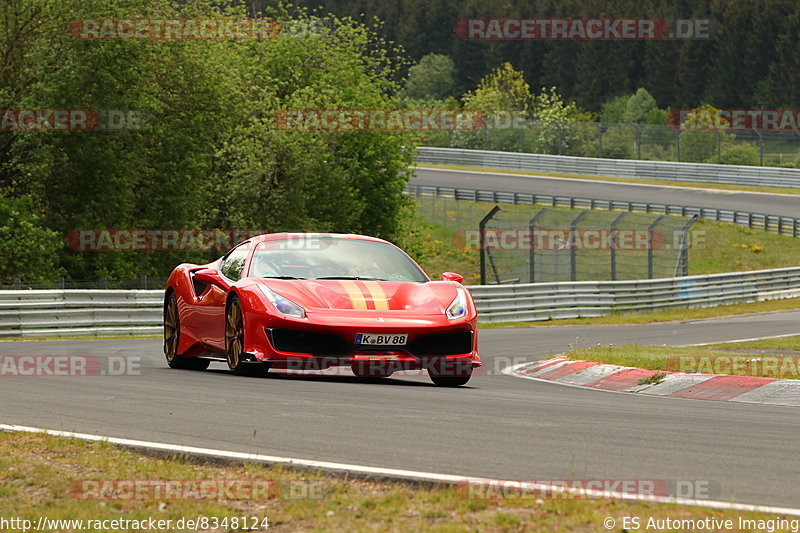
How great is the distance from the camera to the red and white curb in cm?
1082

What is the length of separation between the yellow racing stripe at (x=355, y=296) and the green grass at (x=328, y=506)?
4.35 m

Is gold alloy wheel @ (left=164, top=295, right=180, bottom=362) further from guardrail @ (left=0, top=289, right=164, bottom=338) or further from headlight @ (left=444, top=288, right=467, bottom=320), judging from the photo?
guardrail @ (left=0, top=289, right=164, bottom=338)

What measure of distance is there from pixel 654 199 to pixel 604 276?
64.1 feet

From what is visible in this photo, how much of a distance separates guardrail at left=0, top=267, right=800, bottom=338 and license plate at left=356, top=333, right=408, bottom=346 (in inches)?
475

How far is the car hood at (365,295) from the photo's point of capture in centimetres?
1048

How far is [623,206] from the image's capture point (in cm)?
5503

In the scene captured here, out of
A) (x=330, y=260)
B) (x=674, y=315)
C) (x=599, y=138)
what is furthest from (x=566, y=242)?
(x=330, y=260)

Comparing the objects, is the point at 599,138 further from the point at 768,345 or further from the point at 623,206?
the point at 768,345

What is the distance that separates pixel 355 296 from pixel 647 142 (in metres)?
57.1

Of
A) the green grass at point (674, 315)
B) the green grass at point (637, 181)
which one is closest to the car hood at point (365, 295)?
the green grass at point (674, 315)

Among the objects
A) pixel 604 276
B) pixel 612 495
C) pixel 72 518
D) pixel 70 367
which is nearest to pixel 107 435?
pixel 72 518

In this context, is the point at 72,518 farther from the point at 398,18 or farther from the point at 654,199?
the point at 398,18

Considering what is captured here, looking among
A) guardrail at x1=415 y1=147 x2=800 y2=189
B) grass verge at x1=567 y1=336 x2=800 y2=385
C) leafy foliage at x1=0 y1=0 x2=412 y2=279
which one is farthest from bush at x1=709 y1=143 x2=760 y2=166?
grass verge at x1=567 y1=336 x2=800 y2=385

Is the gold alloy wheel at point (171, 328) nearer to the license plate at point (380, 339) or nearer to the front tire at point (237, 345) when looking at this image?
the front tire at point (237, 345)
